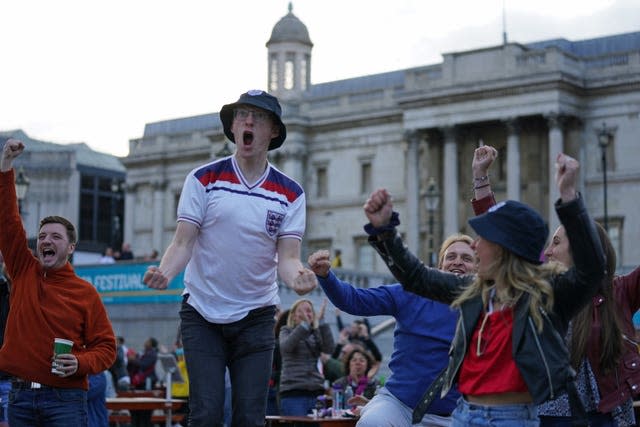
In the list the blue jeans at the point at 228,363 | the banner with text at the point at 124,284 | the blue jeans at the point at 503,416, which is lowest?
the blue jeans at the point at 503,416

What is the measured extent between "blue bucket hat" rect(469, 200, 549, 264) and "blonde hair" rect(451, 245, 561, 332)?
6cm

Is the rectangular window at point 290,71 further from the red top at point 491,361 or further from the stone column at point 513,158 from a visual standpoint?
the red top at point 491,361

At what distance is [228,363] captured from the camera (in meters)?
7.95

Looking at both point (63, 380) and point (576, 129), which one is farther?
point (576, 129)

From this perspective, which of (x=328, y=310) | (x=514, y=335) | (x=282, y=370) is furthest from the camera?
(x=328, y=310)

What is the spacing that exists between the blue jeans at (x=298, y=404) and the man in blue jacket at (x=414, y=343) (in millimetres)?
6490

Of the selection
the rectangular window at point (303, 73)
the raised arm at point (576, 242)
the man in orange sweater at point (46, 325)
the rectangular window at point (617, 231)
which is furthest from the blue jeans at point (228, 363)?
the rectangular window at point (303, 73)

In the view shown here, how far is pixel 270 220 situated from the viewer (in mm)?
7918

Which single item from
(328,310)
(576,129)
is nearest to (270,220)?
(328,310)

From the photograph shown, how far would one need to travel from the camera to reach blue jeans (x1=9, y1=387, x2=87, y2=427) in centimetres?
835

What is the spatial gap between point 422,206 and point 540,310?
2155 inches

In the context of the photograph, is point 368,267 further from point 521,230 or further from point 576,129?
point 521,230

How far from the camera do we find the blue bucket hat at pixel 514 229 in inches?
240

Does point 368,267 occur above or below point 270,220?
above
